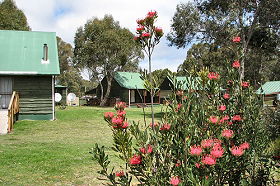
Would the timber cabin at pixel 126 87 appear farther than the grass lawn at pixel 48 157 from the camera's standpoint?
Yes

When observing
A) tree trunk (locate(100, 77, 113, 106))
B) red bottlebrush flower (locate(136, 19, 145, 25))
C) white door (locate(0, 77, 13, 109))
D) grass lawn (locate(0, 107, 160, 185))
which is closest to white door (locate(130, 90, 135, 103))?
tree trunk (locate(100, 77, 113, 106))

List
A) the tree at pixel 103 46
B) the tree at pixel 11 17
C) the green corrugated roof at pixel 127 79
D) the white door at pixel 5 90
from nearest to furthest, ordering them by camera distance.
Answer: the white door at pixel 5 90
the tree at pixel 11 17
the tree at pixel 103 46
the green corrugated roof at pixel 127 79

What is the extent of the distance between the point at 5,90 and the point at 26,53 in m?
2.92

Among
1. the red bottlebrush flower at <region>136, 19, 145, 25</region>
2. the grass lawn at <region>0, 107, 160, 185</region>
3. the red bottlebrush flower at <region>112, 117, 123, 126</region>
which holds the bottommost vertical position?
the grass lawn at <region>0, 107, 160, 185</region>

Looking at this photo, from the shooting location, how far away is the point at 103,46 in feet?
121

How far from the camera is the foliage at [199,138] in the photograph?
7.20 ft

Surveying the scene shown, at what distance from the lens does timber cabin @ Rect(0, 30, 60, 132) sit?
1641cm

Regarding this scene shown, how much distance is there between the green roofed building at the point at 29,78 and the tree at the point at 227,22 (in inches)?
407

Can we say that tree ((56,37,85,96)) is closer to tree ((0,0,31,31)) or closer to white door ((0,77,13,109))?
tree ((0,0,31,31))

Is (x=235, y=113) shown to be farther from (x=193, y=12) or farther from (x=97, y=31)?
(x=97, y=31)

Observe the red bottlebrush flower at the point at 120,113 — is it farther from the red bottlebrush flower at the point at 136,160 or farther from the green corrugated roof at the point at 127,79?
the green corrugated roof at the point at 127,79

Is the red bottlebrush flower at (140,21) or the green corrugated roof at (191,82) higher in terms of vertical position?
the red bottlebrush flower at (140,21)

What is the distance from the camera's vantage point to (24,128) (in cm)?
1363

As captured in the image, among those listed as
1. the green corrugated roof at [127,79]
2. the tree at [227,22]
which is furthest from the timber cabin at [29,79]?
the green corrugated roof at [127,79]
